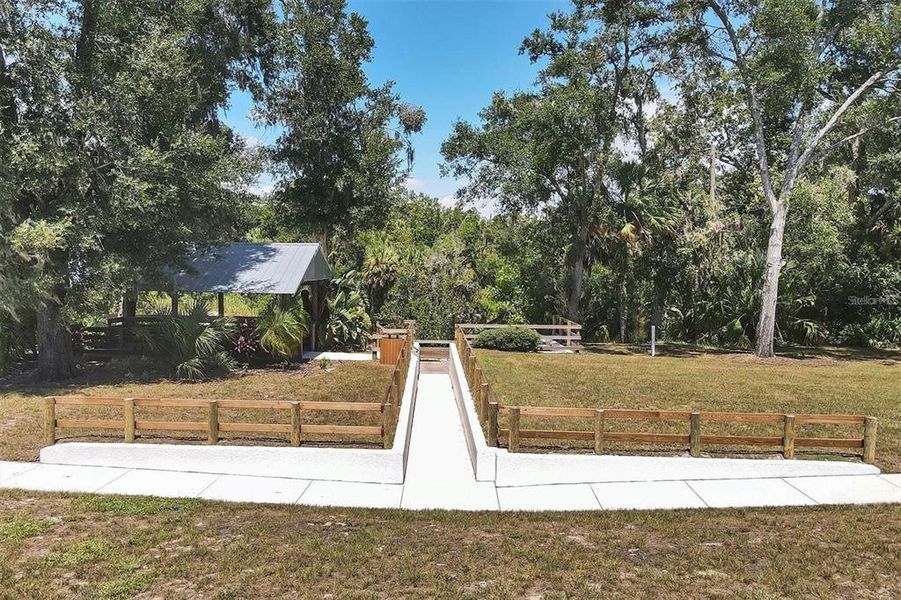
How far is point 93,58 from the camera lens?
1304 cm

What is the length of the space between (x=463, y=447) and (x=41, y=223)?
29.9ft

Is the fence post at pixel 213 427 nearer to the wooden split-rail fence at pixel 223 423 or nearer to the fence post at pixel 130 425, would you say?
the wooden split-rail fence at pixel 223 423

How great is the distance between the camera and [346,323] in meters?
20.5

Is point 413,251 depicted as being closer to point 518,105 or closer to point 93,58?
point 518,105

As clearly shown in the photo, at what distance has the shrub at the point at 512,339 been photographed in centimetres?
2125

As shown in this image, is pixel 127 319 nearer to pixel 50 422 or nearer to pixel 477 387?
pixel 50 422

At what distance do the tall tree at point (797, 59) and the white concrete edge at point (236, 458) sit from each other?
59.0 feet

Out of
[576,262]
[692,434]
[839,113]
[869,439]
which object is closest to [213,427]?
[692,434]

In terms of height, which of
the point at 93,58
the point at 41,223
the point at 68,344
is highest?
the point at 93,58

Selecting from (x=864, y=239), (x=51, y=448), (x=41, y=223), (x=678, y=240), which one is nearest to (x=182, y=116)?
(x=41, y=223)

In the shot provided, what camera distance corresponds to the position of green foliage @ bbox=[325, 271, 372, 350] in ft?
66.7

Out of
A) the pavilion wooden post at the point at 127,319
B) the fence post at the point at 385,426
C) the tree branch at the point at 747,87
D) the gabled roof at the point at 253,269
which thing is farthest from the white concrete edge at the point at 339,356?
the tree branch at the point at 747,87

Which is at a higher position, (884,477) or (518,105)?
(518,105)

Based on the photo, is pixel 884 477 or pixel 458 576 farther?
pixel 884 477
